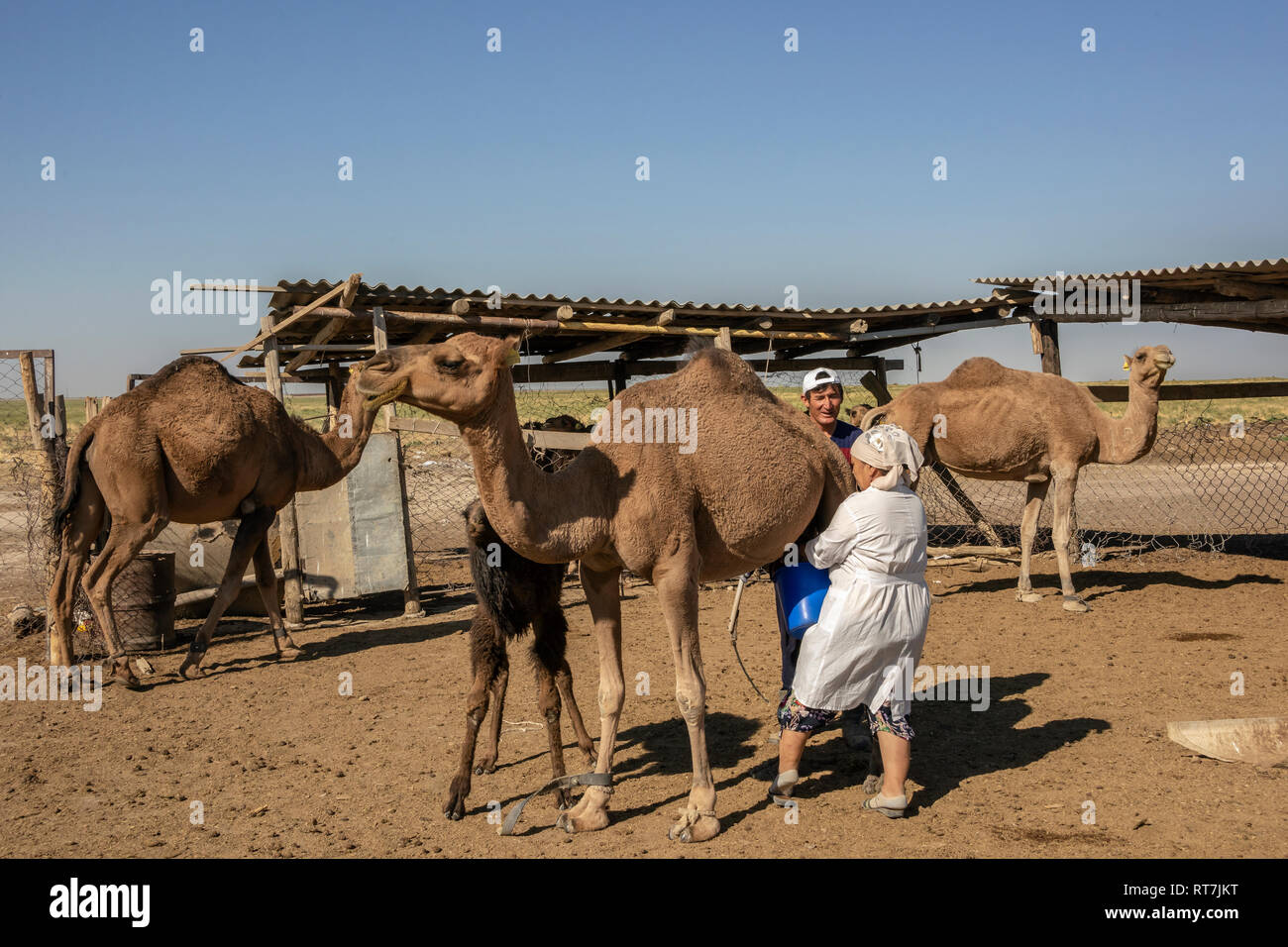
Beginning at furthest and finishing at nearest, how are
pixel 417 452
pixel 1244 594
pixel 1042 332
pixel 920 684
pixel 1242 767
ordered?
pixel 417 452 → pixel 1042 332 → pixel 1244 594 → pixel 920 684 → pixel 1242 767

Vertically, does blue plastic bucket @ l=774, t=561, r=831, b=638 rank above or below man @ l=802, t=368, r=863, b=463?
below

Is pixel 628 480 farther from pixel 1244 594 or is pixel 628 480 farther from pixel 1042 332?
pixel 1042 332

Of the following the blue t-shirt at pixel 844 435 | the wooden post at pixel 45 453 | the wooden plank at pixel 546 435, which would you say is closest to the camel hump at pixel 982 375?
the wooden plank at pixel 546 435

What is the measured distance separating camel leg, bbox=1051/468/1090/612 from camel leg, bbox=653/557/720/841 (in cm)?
656

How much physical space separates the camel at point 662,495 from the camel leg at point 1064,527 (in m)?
6.01

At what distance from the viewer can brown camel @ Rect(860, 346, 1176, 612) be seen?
10.1m

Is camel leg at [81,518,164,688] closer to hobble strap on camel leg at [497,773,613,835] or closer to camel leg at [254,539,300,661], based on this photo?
camel leg at [254,539,300,661]

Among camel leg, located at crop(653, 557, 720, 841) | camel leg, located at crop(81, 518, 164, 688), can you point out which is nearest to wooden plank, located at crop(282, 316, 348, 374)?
camel leg, located at crop(81, 518, 164, 688)

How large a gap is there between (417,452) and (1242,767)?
27356 millimetres

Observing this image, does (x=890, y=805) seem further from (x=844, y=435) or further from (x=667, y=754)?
(x=844, y=435)

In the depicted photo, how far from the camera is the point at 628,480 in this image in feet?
15.3

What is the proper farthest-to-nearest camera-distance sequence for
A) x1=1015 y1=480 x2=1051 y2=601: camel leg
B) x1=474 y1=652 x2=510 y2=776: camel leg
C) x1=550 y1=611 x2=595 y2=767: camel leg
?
x1=1015 y1=480 x2=1051 y2=601: camel leg → x1=550 y1=611 x2=595 y2=767: camel leg → x1=474 y1=652 x2=510 y2=776: camel leg

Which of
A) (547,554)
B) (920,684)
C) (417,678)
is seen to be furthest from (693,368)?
(417,678)

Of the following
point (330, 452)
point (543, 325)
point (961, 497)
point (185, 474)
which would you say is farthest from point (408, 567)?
point (961, 497)
